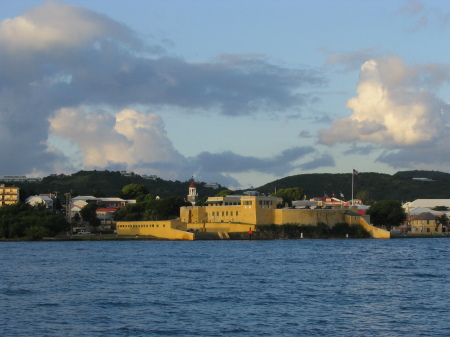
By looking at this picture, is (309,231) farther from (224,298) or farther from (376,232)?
(224,298)

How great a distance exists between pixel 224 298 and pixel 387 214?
99.9 meters

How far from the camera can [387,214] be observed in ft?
439

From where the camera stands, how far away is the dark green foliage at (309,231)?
A: 113688 mm

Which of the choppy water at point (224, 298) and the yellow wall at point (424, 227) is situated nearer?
the choppy water at point (224, 298)

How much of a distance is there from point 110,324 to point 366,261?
36955mm

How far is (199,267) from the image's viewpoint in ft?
185

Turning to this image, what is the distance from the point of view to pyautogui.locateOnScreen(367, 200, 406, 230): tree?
133000 mm

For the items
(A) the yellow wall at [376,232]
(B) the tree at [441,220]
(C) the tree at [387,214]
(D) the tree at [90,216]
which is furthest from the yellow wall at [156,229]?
(B) the tree at [441,220]

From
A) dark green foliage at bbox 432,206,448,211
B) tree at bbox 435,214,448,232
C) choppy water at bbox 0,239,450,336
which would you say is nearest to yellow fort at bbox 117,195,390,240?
tree at bbox 435,214,448,232

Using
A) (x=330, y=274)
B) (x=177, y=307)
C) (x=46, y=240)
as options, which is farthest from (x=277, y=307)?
(x=46, y=240)

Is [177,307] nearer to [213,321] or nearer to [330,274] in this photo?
[213,321]

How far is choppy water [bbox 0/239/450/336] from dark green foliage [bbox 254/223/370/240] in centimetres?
5109

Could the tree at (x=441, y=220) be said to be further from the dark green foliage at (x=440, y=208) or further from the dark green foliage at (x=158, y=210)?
the dark green foliage at (x=158, y=210)

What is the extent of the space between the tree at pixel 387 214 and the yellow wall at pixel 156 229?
38339 mm
